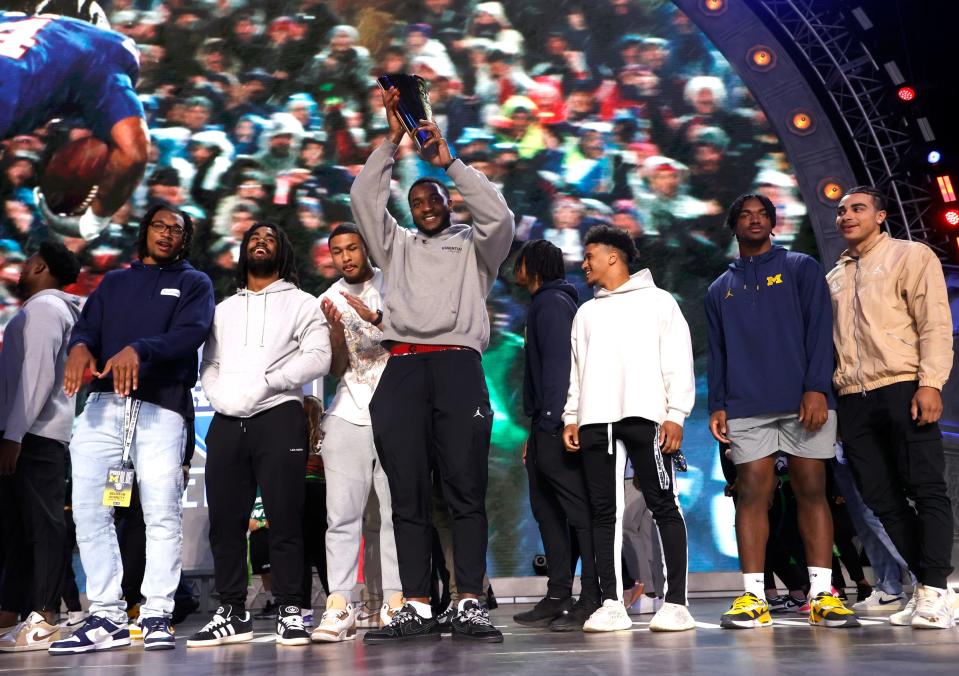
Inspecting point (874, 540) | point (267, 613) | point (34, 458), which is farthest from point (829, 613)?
→ point (267, 613)

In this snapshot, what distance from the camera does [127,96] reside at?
7.29m

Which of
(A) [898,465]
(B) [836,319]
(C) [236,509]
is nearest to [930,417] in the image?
(A) [898,465]

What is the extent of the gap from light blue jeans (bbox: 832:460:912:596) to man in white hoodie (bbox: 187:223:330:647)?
95.8 inches

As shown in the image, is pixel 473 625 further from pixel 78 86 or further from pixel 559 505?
pixel 78 86

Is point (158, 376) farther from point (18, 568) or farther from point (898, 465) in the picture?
point (898, 465)

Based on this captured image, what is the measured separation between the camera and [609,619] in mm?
3312

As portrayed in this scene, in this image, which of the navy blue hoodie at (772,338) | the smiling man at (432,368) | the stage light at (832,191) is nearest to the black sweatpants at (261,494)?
the smiling man at (432,368)

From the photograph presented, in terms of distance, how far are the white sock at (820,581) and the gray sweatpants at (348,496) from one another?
1.52m

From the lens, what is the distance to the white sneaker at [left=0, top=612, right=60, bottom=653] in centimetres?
360

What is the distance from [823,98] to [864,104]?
0.30 m

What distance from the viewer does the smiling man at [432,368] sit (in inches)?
126

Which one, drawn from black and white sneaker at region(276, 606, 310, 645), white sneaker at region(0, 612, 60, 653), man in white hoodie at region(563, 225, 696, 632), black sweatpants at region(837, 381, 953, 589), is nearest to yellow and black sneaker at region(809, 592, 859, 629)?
black sweatpants at region(837, 381, 953, 589)

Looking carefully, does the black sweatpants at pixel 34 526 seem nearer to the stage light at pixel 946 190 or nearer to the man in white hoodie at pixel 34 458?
the man in white hoodie at pixel 34 458

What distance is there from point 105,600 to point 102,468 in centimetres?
46
